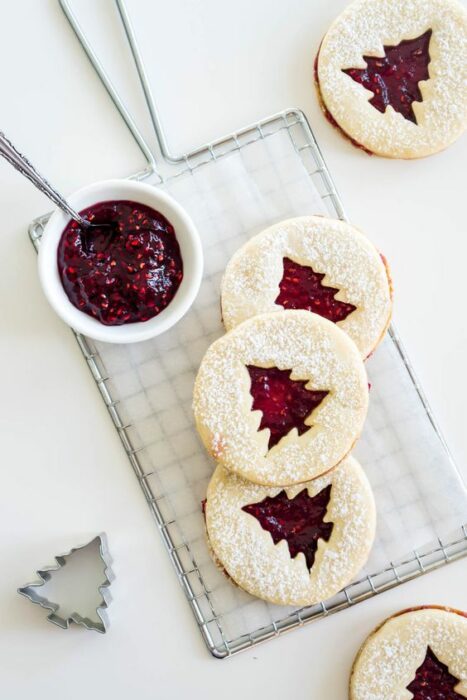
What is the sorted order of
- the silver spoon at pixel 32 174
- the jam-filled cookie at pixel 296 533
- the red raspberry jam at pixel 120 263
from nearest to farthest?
the silver spoon at pixel 32 174, the red raspberry jam at pixel 120 263, the jam-filled cookie at pixel 296 533

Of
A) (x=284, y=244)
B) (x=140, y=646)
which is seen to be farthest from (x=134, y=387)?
(x=140, y=646)

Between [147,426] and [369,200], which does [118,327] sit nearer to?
[147,426]

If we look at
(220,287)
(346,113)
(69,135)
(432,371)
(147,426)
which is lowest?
(432,371)

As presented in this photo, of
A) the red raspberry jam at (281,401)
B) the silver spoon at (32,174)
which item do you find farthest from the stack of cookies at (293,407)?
the silver spoon at (32,174)

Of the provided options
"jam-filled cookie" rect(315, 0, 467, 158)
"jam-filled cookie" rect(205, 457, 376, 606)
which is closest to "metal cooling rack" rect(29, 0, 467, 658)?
"jam-filled cookie" rect(205, 457, 376, 606)

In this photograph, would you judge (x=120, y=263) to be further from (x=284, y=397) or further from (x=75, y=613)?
(x=75, y=613)

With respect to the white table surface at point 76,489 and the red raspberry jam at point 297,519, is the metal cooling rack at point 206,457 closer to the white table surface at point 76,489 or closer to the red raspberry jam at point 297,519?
the white table surface at point 76,489

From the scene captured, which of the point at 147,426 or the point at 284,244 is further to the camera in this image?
the point at 147,426

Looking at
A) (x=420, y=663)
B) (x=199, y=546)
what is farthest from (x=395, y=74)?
(x=420, y=663)
